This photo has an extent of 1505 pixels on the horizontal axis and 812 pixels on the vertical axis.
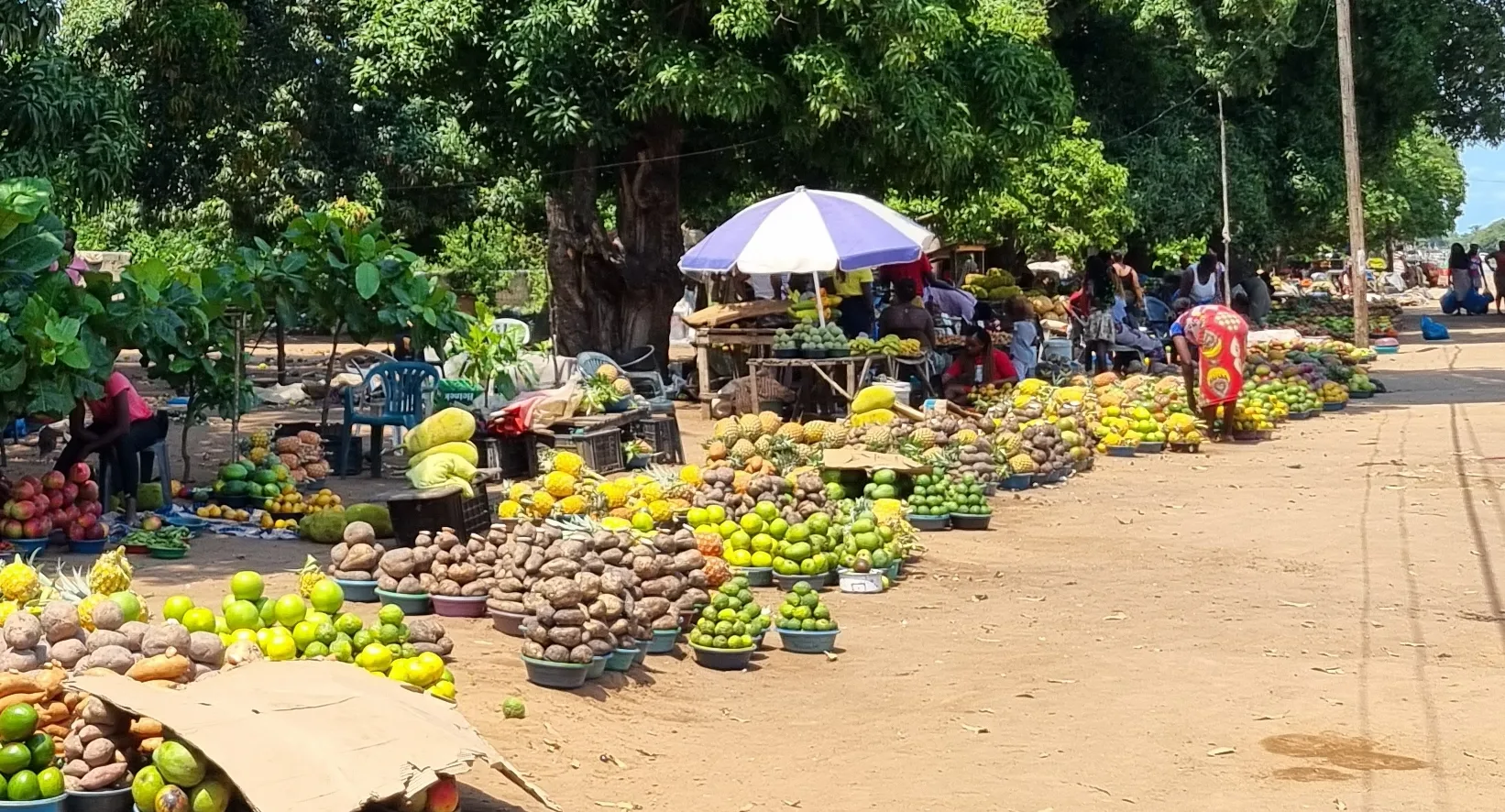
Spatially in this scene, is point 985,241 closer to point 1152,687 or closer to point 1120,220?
point 1120,220

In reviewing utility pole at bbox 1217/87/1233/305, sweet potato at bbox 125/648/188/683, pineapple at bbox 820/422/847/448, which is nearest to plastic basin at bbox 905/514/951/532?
pineapple at bbox 820/422/847/448

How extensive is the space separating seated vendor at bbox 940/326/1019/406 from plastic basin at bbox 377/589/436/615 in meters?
10.7

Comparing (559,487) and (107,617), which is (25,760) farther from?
(559,487)

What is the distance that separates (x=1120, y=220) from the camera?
1109 inches

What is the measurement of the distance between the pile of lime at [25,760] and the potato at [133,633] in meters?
0.64

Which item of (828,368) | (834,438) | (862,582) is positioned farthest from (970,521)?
(828,368)

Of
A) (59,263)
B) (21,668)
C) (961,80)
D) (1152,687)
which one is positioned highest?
(961,80)

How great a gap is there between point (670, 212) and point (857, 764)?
14.0 metres

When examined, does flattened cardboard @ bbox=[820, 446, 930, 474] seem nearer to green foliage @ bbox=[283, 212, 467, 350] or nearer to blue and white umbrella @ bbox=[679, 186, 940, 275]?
green foliage @ bbox=[283, 212, 467, 350]

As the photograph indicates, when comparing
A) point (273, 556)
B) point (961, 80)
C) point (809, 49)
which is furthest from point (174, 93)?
point (273, 556)

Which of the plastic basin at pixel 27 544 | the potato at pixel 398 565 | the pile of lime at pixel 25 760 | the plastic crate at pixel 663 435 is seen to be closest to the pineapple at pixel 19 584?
the potato at pixel 398 565

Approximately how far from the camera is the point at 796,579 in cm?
936

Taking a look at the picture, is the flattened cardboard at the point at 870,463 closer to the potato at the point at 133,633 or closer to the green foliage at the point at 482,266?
the potato at the point at 133,633

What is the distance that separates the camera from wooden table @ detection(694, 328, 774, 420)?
700 inches
